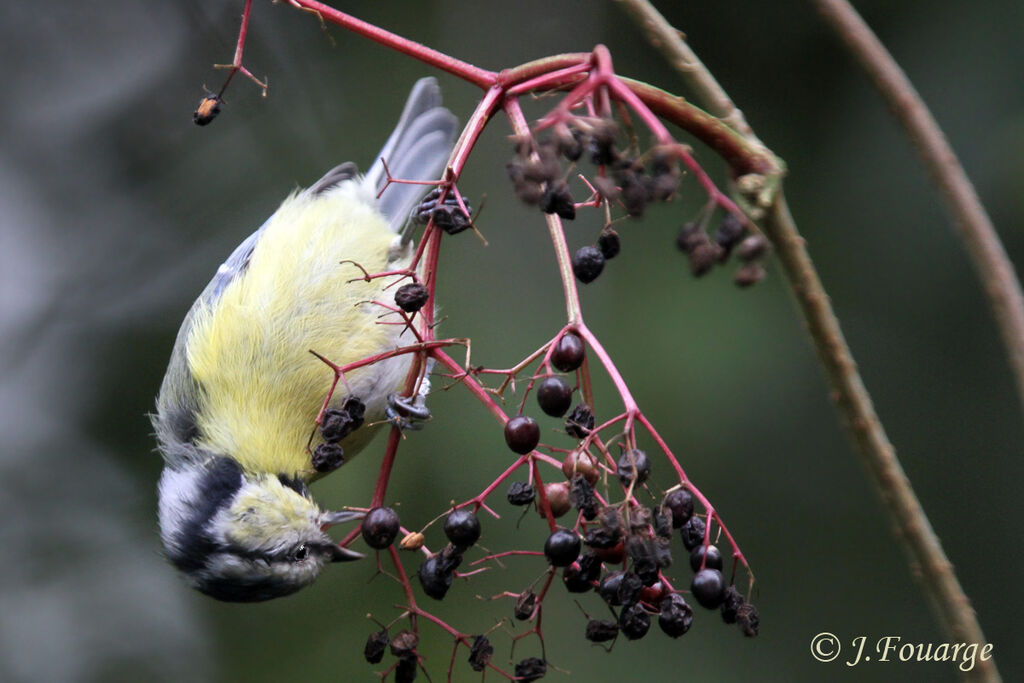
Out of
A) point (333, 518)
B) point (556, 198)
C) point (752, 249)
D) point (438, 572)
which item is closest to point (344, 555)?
point (333, 518)

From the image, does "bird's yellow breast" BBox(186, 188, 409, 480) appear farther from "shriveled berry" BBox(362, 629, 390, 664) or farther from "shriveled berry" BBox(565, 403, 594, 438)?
"shriveled berry" BBox(565, 403, 594, 438)

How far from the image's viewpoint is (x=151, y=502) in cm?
346

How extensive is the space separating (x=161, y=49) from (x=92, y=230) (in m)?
0.74

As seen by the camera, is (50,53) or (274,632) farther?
(50,53)

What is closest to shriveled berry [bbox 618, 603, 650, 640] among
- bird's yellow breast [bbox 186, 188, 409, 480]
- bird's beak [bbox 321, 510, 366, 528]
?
bird's beak [bbox 321, 510, 366, 528]

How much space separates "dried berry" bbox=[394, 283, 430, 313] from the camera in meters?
1.12

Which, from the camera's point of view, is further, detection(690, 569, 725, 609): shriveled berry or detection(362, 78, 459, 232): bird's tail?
detection(362, 78, 459, 232): bird's tail

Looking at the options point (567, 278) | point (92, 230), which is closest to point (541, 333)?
point (92, 230)

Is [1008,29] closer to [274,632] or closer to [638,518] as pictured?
[638,518]

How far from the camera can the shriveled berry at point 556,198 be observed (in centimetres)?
99

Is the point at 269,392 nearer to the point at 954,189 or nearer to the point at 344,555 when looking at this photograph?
the point at 344,555

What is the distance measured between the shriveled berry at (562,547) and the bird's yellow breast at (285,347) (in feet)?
3.41

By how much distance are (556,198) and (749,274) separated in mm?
204

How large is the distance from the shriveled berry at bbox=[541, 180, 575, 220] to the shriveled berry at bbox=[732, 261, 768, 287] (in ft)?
0.62
